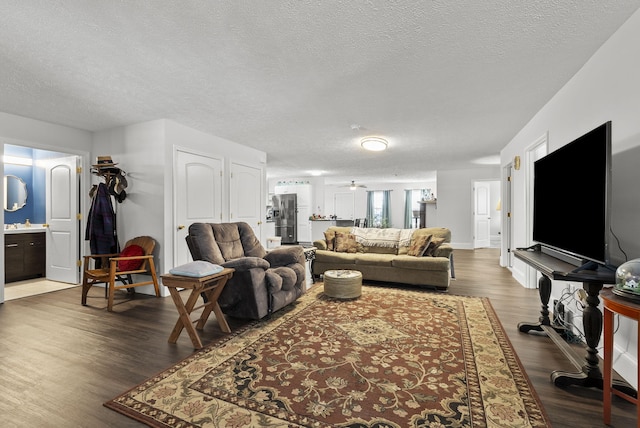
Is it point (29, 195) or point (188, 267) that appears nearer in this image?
point (188, 267)

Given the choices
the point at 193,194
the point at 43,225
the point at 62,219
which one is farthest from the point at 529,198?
the point at 43,225

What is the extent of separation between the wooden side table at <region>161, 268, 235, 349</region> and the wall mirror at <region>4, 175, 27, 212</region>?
489cm

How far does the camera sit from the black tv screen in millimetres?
1779

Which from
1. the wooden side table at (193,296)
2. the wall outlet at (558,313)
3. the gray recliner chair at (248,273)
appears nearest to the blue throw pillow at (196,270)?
the wooden side table at (193,296)

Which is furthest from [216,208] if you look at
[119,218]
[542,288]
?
[542,288]

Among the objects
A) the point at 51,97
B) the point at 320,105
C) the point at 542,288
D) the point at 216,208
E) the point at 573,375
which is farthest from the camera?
the point at 216,208

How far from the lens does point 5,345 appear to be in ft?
8.37

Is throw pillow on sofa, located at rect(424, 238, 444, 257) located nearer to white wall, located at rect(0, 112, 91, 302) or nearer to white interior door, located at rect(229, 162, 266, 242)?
white interior door, located at rect(229, 162, 266, 242)

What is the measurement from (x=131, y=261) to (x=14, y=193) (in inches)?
130

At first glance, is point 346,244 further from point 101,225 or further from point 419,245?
point 101,225

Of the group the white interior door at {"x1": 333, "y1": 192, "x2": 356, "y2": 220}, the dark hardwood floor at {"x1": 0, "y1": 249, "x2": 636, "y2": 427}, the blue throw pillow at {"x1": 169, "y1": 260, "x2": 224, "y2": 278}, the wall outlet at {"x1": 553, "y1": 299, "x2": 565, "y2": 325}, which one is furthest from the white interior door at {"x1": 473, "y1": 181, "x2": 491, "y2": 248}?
the blue throw pillow at {"x1": 169, "y1": 260, "x2": 224, "y2": 278}

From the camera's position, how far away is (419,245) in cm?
456

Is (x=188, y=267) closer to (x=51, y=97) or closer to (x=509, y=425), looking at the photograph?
(x=509, y=425)

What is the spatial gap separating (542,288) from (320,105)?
2909 mm
